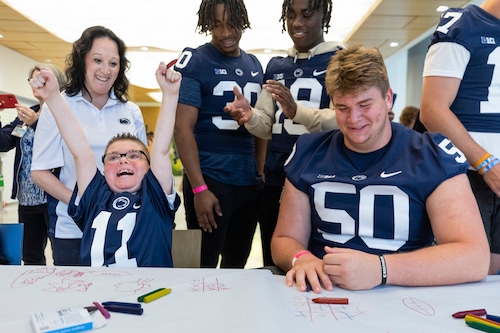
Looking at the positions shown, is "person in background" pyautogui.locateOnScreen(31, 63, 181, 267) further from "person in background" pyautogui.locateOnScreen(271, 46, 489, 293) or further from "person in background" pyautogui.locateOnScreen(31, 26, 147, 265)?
"person in background" pyautogui.locateOnScreen(271, 46, 489, 293)

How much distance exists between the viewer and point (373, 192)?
130 centimetres

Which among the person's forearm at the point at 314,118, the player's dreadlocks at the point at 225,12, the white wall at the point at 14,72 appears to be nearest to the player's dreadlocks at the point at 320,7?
the player's dreadlocks at the point at 225,12

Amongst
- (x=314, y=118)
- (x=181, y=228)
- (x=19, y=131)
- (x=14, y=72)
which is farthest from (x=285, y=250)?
(x=14, y=72)

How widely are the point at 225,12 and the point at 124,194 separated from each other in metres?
0.99

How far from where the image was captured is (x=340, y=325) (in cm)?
84

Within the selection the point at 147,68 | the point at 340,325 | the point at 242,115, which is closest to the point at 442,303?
the point at 340,325

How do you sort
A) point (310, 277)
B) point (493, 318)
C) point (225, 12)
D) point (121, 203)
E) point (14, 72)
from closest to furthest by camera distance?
point (493, 318)
point (310, 277)
point (121, 203)
point (225, 12)
point (14, 72)

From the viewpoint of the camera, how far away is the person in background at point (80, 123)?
5.87 ft

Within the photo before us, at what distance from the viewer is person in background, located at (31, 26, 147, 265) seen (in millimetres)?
1788

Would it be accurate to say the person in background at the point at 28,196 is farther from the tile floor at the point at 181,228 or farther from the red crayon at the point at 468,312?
the red crayon at the point at 468,312

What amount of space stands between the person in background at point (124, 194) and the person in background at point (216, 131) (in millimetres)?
404

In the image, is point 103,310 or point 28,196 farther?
point 28,196

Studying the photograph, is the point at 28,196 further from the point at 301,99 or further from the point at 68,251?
the point at 301,99

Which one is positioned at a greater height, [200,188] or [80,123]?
[80,123]
